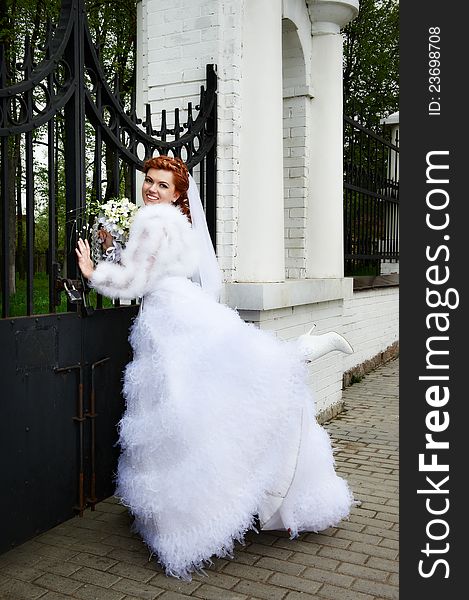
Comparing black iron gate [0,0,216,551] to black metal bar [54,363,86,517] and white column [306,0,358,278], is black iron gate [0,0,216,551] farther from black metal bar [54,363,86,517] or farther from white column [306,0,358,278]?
white column [306,0,358,278]

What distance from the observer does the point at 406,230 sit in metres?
4.28

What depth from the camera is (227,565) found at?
3385mm

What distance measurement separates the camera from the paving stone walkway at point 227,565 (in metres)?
3.07

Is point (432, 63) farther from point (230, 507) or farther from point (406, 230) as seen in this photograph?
point (230, 507)

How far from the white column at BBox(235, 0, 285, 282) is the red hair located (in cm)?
137

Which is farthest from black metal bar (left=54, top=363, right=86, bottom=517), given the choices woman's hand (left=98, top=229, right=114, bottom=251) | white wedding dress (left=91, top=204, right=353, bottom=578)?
woman's hand (left=98, top=229, right=114, bottom=251)

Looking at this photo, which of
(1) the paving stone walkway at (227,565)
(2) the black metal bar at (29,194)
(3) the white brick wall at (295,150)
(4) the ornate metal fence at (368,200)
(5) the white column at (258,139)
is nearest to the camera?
(1) the paving stone walkway at (227,565)

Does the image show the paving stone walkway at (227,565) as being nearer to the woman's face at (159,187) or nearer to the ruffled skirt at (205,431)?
the ruffled skirt at (205,431)

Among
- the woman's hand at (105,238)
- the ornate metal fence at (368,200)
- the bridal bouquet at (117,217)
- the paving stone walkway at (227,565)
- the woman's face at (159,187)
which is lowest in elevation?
the paving stone walkway at (227,565)

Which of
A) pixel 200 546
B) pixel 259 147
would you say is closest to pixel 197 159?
pixel 259 147

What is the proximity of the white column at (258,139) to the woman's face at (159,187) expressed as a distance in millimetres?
1473

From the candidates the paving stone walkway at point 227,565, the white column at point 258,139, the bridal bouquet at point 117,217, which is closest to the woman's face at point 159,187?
the bridal bouquet at point 117,217

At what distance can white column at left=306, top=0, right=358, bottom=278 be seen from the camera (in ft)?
21.2

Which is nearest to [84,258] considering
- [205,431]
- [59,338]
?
[59,338]
